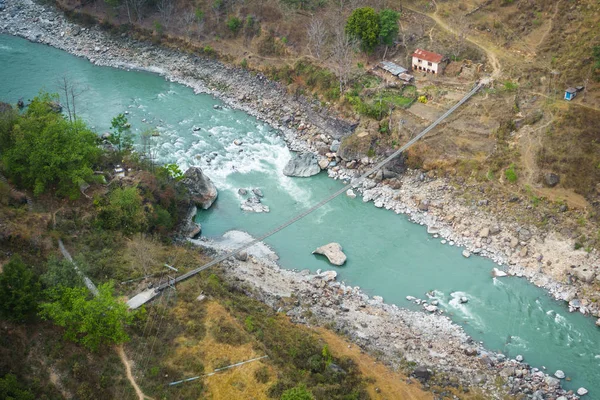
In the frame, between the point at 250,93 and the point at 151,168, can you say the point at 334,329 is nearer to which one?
the point at 151,168

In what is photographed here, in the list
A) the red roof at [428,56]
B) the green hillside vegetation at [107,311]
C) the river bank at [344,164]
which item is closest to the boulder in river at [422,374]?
the green hillside vegetation at [107,311]

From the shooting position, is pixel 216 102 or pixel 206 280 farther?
pixel 216 102

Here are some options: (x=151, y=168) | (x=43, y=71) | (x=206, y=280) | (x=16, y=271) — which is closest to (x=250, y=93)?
(x=151, y=168)

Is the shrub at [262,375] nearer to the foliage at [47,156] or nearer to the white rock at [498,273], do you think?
the foliage at [47,156]

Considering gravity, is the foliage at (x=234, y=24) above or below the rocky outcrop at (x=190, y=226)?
above

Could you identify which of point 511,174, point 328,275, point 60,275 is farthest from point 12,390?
point 511,174
